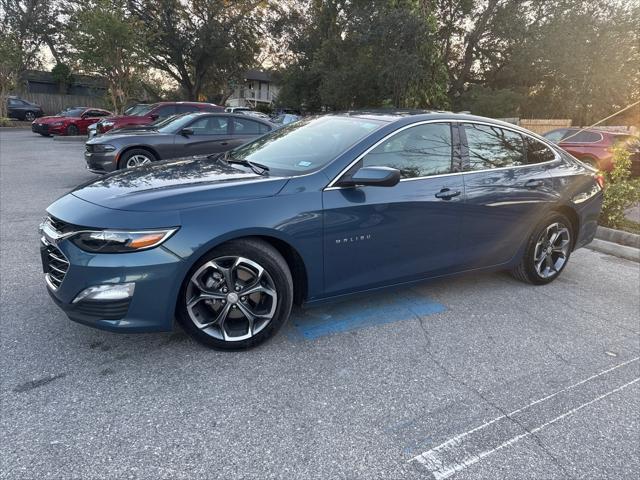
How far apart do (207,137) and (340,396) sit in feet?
24.5

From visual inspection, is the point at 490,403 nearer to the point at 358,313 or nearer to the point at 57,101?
the point at 358,313

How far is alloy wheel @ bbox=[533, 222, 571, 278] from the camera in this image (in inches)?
171

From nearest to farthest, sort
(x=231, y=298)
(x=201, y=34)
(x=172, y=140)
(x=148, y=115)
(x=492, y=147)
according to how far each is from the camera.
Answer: (x=231, y=298)
(x=492, y=147)
(x=172, y=140)
(x=148, y=115)
(x=201, y=34)

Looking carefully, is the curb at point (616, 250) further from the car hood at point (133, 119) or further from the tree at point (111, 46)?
the tree at point (111, 46)

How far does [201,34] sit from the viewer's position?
104 feet

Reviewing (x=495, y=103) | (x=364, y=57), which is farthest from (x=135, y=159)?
(x=495, y=103)

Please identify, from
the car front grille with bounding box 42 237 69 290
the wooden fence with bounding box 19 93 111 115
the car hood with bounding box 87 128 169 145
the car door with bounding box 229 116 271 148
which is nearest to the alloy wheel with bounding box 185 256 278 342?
the car front grille with bounding box 42 237 69 290

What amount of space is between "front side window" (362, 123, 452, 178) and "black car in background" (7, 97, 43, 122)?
3138 centimetres

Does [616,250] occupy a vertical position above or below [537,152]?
below

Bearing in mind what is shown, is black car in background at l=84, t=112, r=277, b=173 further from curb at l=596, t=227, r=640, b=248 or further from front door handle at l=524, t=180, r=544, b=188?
curb at l=596, t=227, r=640, b=248

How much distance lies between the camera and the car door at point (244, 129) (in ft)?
30.5

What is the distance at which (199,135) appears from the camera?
29.5ft

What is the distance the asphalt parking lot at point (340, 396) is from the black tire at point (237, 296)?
0.39ft

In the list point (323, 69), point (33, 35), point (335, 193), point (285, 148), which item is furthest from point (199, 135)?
point (33, 35)
